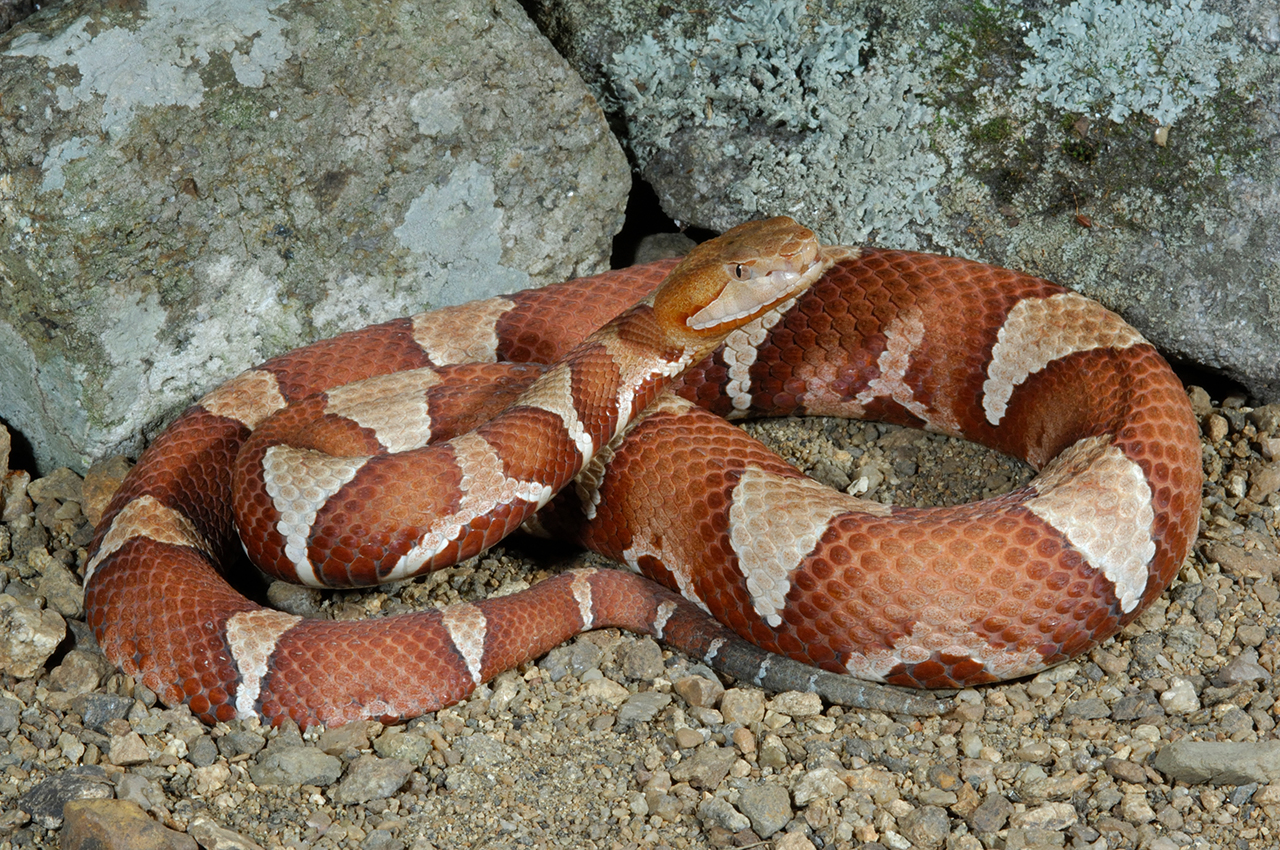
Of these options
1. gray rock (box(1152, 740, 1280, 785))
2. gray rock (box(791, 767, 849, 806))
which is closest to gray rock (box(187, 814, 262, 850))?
gray rock (box(791, 767, 849, 806))

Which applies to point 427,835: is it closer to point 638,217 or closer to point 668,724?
point 668,724

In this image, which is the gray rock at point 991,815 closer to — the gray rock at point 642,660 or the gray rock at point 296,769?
the gray rock at point 642,660

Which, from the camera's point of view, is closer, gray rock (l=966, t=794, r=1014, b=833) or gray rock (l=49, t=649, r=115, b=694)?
gray rock (l=966, t=794, r=1014, b=833)

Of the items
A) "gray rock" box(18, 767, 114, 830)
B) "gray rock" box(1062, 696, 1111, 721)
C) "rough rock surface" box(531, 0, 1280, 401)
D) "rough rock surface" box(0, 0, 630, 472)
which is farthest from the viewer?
"rough rock surface" box(531, 0, 1280, 401)

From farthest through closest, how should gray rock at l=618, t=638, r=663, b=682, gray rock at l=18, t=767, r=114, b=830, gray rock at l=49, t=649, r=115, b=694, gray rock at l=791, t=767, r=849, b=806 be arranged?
1. gray rock at l=618, t=638, r=663, b=682
2. gray rock at l=49, t=649, r=115, b=694
3. gray rock at l=791, t=767, r=849, b=806
4. gray rock at l=18, t=767, r=114, b=830

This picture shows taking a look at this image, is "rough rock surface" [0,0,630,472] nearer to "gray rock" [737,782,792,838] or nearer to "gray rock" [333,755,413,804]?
"gray rock" [333,755,413,804]

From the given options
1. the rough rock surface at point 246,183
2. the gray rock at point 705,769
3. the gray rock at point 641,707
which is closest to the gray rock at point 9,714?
the rough rock surface at point 246,183

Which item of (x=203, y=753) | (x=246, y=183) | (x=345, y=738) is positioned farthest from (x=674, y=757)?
(x=246, y=183)

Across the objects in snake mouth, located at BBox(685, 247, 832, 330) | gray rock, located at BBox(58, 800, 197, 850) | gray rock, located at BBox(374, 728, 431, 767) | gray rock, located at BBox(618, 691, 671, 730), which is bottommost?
gray rock, located at BBox(618, 691, 671, 730)
